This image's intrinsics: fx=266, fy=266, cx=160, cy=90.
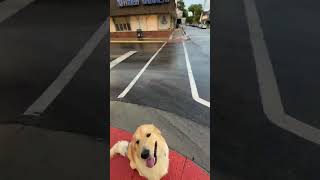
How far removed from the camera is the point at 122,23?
965 inches

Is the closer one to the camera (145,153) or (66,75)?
(66,75)

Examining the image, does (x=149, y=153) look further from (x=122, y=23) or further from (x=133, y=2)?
(x=122, y=23)

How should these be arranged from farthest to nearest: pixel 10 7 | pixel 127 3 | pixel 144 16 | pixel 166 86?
1. pixel 127 3
2. pixel 144 16
3. pixel 166 86
4. pixel 10 7

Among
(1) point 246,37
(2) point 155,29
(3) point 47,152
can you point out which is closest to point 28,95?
(3) point 47,152

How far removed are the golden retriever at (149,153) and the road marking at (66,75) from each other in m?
1.38

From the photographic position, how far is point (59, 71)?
103 centimetres

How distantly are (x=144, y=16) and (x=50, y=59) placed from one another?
23507 mm

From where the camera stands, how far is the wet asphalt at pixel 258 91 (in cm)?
98

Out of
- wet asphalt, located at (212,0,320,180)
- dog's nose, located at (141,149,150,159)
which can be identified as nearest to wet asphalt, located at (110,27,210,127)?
→ dog's nose, located at (141,149,150,159)

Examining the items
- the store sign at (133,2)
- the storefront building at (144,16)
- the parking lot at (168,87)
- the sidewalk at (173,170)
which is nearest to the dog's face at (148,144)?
the sidewalk at (173,170)

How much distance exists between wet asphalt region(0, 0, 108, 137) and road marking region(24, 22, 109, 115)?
0.01 metres

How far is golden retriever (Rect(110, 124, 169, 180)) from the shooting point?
7.79 ft

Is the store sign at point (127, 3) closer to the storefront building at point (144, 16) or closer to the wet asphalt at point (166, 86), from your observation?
the storefront building at point (144, 16)

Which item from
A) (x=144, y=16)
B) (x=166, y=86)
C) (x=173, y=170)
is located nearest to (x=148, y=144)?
(x=173, y=170)
